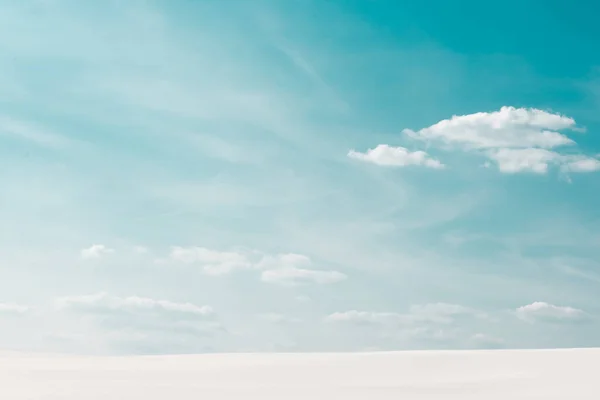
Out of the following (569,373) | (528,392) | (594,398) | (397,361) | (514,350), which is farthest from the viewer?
(514,350)

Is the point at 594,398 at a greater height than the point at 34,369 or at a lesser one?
lesser

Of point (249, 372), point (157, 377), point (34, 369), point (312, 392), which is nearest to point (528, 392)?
point (312, 392)

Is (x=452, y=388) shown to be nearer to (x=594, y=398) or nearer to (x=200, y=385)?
(x=594, y=398)

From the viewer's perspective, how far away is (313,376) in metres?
14.4

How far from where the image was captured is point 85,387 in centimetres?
1236

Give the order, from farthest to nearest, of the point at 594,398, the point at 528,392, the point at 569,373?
1. the point at 569,373
2. the point at 528,392
3. the point at 594,398

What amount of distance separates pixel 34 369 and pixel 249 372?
496cm

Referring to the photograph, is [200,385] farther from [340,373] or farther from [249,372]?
[340,373]

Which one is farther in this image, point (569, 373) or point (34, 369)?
point (34, 369)

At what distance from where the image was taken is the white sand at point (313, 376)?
11805 millimetres

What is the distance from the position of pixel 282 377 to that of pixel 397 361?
3602 millimetres

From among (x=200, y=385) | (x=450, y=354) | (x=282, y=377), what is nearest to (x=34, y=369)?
(x=200, y=385)

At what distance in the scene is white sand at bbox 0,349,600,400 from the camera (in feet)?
38.7

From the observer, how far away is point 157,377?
14.1m
